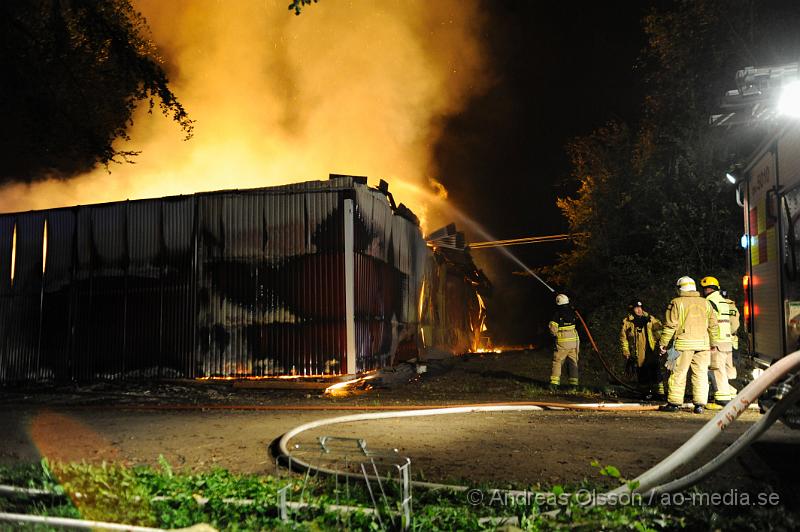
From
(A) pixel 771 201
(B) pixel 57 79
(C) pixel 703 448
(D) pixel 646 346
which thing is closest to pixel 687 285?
(A) pixel 771 201

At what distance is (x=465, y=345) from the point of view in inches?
995

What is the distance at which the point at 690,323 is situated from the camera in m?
8.09

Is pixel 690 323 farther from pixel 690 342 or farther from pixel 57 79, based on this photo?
pixel 57 79

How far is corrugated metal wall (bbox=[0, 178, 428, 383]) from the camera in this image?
12.1 m

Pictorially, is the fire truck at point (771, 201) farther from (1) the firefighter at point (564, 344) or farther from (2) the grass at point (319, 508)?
(1) the firefighter at point (564, 344)

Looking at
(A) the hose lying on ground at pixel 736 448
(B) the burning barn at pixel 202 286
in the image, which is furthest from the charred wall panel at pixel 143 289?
(A) the hose lying on ground at pixel 736 448

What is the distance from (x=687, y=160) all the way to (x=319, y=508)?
740 inches

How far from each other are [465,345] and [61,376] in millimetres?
15697

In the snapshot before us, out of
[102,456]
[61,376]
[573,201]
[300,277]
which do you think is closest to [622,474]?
[102,456]

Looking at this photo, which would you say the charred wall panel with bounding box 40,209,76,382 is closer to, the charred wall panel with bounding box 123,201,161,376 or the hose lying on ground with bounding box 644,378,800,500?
the charred wall panel with bounding box 123,201,161,376

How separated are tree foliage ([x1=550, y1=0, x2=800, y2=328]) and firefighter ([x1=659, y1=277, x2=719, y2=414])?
9.14 m

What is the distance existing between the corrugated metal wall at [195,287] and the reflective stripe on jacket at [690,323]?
5.98 m

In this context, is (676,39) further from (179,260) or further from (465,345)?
(179,260)

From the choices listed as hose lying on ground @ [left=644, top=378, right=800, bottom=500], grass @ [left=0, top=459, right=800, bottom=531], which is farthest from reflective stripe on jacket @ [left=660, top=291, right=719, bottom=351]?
hose lying on ground @ [left=644, top=378, right=800, bottom=500]
